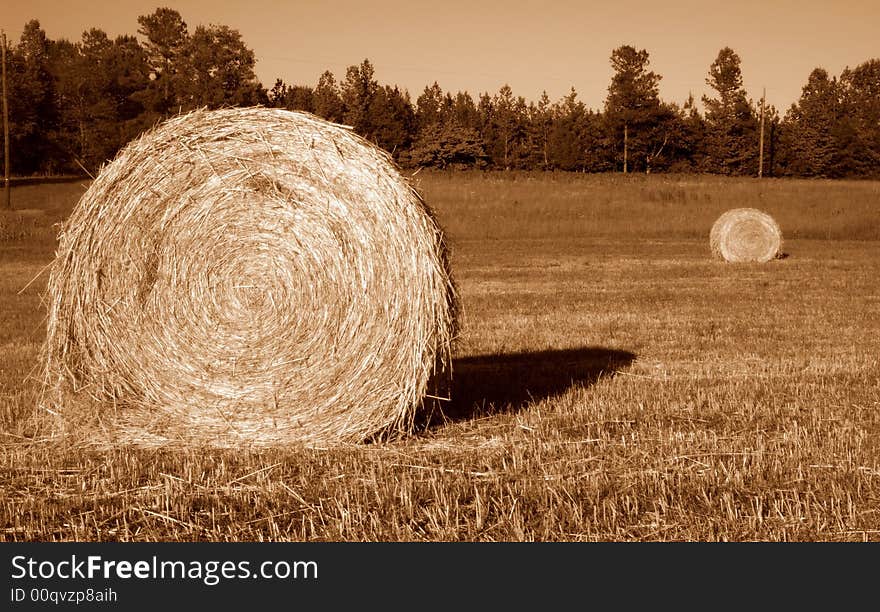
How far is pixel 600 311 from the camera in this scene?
16016 mm

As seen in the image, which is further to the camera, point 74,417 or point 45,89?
point 45,89

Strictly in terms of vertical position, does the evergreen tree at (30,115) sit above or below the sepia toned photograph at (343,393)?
above

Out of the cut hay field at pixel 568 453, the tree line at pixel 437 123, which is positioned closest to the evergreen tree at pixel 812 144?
the tree line at pixel 437 123

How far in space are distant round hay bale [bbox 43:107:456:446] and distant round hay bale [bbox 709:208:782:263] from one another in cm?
2072

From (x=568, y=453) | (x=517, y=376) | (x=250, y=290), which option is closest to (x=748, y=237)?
(x=517, y=376)

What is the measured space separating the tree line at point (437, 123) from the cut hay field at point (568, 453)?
57014 millimetres

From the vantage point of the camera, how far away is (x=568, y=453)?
724 cm

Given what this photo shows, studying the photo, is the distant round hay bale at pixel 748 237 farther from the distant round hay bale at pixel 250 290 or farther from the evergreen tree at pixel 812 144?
the evergreen tree at pixel 812 144

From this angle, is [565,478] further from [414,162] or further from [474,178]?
[414,162]

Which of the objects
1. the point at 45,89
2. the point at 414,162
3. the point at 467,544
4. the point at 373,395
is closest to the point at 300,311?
the point at 373,395

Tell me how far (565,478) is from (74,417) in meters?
3.78

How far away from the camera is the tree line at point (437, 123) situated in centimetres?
7688

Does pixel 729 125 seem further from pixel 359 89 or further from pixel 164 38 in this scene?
pixel 164 38

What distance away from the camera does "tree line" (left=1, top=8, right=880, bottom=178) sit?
7688 centimetres
